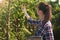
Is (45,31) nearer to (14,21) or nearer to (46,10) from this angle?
(46,10)

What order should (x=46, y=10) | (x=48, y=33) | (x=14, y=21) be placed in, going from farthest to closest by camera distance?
(x=14, y=21), (x=46, y=10), (x=48, y=33)

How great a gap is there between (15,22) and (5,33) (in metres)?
0.72

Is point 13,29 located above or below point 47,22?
below

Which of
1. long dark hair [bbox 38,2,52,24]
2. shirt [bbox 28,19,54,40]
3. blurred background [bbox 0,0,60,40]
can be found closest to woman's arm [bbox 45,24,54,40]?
shirt [bbox 28,19,54,40]

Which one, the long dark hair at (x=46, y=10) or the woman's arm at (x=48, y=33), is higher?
the long dark hair at (x=46, y=10)

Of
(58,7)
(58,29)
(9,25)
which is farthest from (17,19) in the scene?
(58,7)

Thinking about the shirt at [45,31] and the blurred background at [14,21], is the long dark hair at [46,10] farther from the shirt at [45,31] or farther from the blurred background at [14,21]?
the blurred background at [14,21]

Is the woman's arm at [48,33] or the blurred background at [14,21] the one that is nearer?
the woman's arm at [48,33]

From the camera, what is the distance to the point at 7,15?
859 cm

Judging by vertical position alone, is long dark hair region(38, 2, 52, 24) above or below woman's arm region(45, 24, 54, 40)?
above

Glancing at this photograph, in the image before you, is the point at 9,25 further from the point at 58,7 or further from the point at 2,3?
the point at 58,7

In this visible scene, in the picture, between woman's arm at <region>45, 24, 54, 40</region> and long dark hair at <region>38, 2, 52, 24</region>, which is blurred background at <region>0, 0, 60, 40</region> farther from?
woman's arm at <region>45, 24, 54, 40</region>

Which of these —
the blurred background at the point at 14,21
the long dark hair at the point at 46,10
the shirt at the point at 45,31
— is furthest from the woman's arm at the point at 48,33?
the blurred background at the point at 14,21

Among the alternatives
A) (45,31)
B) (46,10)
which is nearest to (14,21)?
(46,10)
